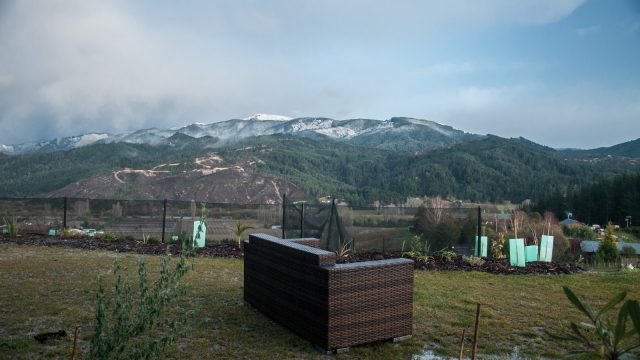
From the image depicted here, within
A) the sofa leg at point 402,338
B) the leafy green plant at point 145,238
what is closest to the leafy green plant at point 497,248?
the sofa leg at point 402,338

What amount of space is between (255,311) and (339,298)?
1.81 m

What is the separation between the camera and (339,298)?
4.32 meters

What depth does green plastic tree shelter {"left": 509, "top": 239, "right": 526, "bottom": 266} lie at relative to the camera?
950 cm

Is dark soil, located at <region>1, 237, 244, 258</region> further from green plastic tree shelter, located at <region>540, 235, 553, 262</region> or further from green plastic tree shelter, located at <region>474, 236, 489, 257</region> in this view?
green plastic tree shelter, located at <region>540, 235, 553, 262</region>

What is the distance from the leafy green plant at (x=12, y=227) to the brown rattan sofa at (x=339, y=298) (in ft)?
35.9

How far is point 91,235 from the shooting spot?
13133mm

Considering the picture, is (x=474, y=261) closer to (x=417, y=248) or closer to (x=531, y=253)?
(x=417, y=248)

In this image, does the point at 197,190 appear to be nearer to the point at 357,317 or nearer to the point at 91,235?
the point at 91,235

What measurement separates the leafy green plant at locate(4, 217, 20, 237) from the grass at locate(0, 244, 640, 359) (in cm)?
442

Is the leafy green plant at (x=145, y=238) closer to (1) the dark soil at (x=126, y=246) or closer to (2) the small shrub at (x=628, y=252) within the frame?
(1) the dark soil at (x=126, y=246)

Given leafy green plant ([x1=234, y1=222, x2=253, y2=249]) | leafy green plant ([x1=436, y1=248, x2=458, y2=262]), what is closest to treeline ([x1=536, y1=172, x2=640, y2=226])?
leafy green plant ([x1=436, y1=248, x2=458, y2=262])

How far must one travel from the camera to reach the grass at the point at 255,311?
4.41 m

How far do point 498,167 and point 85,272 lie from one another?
10936cm

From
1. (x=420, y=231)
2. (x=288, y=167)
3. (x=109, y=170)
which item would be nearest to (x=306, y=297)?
(x=420, y=231)
